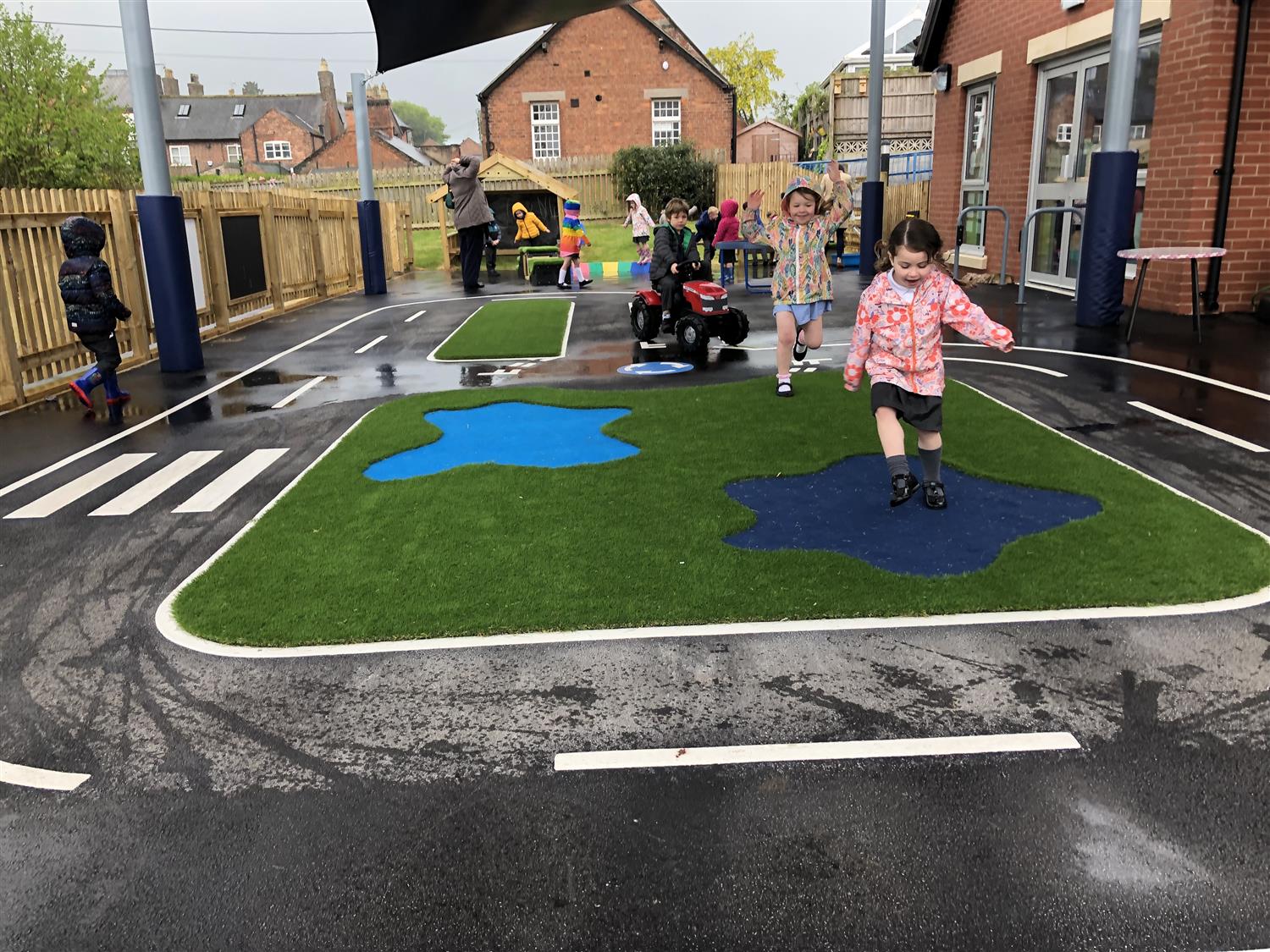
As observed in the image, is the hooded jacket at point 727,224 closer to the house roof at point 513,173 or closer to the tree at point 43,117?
the house roof at point 513,173

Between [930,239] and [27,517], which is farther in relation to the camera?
[27,517]

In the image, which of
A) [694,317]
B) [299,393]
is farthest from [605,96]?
[299,393]

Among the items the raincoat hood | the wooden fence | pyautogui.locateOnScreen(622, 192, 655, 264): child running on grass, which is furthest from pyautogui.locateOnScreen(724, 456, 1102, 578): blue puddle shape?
pyautogui.locateOnScreen(622, 192, 655, 264): child running on grass

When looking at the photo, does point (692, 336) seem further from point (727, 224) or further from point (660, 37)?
point (660, 37)

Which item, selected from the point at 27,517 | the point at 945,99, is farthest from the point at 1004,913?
the point at 945,99

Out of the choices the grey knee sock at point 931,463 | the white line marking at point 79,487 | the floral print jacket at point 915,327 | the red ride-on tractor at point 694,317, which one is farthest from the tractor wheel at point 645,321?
the grey knee sock at point 931,463

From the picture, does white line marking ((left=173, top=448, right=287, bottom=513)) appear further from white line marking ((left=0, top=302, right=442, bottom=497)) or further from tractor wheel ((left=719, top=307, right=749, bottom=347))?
tractor wheel ((left=719, top=307, right=749, bottom=347))

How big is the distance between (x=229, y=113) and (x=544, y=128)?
46232 mm

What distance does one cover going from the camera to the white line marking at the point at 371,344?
1309 cm

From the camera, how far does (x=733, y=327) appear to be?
474 inches

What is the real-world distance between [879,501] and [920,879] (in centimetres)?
334

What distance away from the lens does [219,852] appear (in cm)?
291

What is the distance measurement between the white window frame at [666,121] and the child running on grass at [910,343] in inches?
1519

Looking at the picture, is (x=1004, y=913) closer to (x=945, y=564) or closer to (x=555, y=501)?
(x=945, y=564)
